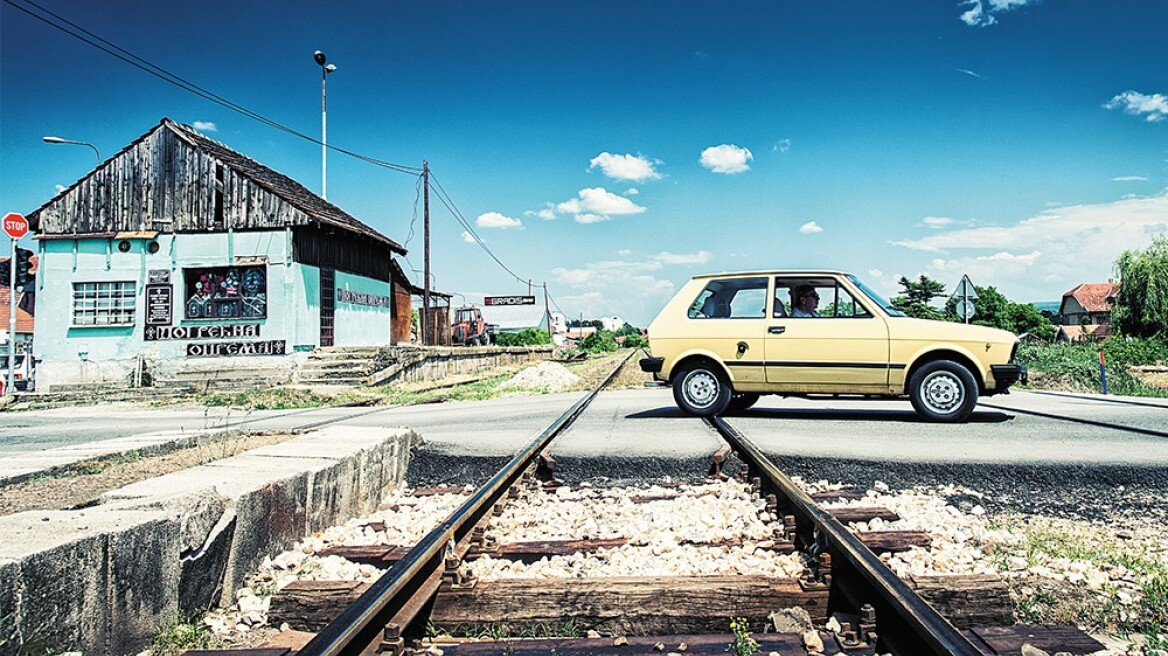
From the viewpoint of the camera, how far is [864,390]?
9.38 metres

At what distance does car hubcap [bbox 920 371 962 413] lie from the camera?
9070 mm

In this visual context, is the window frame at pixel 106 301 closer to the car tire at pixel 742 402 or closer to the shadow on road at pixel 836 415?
the shadow on road at pixel 836 415

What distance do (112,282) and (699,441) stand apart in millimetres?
21510

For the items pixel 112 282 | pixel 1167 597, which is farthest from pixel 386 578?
pixel 112 282

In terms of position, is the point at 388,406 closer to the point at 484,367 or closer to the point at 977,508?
the point at 977,508

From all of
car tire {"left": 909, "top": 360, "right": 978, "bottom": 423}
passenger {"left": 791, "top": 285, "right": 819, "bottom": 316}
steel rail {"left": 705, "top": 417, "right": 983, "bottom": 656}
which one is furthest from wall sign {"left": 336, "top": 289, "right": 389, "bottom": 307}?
steel rail {"left": 705, "top": 417, "right": 983, "bottom": 656}

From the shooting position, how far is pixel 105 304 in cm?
2283

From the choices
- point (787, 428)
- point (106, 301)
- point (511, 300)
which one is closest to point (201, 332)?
point (106, 301)

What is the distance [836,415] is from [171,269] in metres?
20.1

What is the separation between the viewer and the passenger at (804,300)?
9.77m

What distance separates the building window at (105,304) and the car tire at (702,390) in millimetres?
19160

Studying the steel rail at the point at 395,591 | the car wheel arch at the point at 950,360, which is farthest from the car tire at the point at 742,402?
the steel rail at the point at 395,591

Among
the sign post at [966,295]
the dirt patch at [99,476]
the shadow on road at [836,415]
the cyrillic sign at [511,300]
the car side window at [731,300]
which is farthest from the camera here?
the cyrillic sign at [511,300]

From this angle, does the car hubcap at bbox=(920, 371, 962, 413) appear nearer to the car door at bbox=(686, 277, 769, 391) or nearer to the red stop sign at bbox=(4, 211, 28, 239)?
the car door at bbox=(686, 277, 769, 391)
